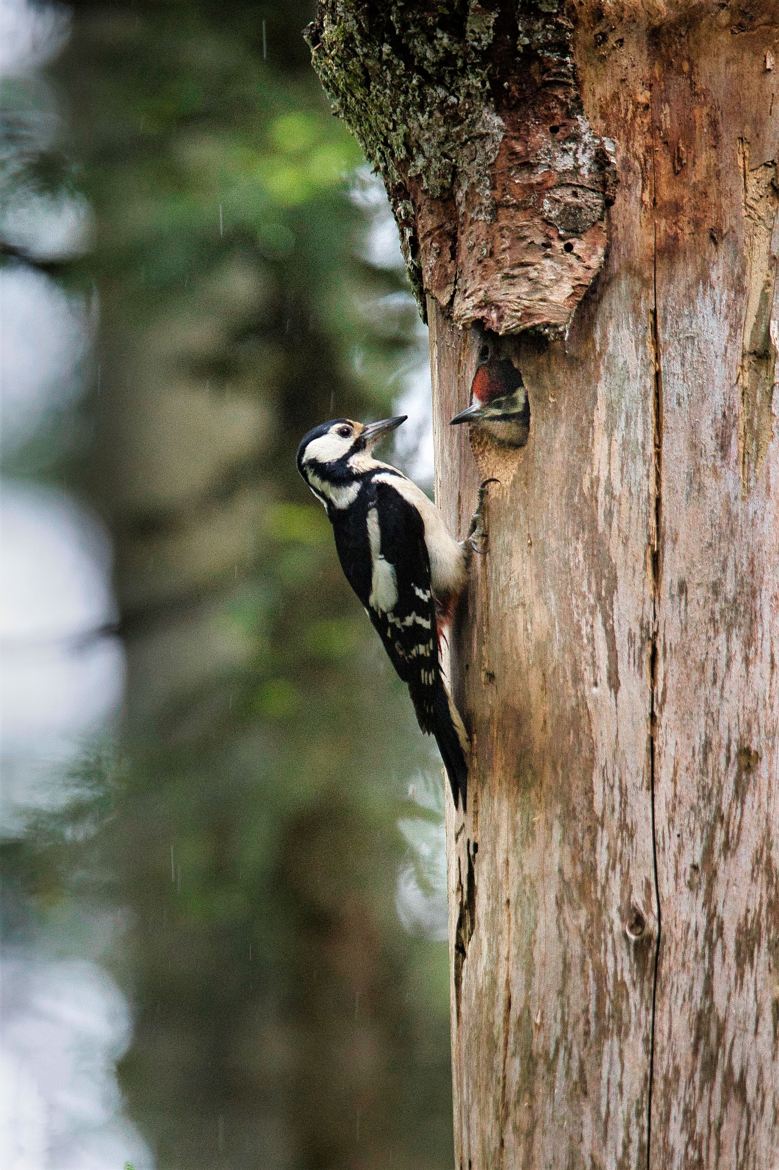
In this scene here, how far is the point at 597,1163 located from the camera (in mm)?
1837

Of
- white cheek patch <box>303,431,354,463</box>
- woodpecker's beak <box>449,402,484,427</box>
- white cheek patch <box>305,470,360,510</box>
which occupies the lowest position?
white cheek patch <box>305,470,360,510</box>

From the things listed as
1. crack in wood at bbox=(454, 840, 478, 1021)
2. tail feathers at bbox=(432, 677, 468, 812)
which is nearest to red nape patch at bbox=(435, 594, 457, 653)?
tail feathers at bbox=(432, 677, 468, 812)

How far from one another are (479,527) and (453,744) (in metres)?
0.45

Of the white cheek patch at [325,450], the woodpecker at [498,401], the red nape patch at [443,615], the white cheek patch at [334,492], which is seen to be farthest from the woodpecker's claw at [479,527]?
the white cheek patch at [325,450]

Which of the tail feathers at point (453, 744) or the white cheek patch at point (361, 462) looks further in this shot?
the white cheek patch at point (361, 462)

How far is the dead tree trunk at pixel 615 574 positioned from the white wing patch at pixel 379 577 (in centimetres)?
72

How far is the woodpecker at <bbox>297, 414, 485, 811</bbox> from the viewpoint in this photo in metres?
2.43

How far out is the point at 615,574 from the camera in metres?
2.00

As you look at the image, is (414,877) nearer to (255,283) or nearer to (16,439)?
(255,283)

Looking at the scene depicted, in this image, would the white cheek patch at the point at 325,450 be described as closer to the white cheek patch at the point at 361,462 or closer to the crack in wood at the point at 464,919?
the white cheek patch at the point at 361,462

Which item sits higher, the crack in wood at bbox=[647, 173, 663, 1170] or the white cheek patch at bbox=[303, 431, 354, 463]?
the white cheek patch at bbox=[303, 431, 354, 463]

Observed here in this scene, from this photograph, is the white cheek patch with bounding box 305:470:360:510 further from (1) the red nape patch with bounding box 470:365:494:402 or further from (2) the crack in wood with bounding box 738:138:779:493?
(2) the crack in wood with bounding box 738:138:779:493

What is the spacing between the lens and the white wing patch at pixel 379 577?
305 centimetres

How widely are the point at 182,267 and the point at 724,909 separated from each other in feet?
10.4
